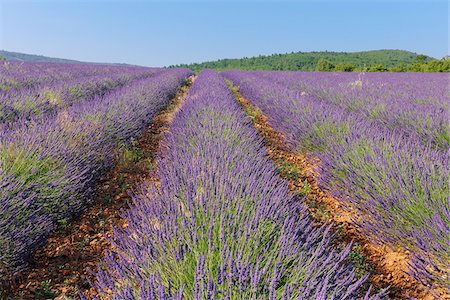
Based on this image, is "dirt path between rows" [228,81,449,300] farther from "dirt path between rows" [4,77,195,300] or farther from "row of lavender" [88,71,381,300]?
"dirt path between rows" [4,77,195,300]

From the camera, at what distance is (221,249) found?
4.70ft

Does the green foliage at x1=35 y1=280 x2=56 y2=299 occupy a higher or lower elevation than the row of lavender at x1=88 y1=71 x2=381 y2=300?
lower

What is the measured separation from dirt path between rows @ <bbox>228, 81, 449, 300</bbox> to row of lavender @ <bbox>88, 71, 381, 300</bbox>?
1.02ft

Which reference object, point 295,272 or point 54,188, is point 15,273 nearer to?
point 54,188

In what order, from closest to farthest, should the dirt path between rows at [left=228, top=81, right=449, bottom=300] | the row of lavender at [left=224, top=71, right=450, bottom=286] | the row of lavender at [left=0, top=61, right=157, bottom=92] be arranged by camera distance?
the row of lavender at [left=224, top=71, right=450, bottom=286] → the dirt path between rows at [left=228, top=81, right=449, bottom=300] → the row of lavender at [left=0, top=61, right=157, bottom=92]

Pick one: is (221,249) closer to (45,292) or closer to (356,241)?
(45,292)

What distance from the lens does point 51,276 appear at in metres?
2.31

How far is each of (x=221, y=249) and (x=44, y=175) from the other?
183 centimetres

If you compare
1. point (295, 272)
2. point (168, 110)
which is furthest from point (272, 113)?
point (295, 272)

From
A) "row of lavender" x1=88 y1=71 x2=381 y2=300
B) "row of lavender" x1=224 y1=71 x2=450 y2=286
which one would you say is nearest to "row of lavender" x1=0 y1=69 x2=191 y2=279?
"row of lavender" x1=88 y1=71 x2=381 y2=300

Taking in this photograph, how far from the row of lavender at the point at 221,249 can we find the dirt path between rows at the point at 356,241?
311mm

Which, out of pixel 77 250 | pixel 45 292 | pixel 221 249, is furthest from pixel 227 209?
pixel 77 250

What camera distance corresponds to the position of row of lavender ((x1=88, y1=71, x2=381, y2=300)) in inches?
47.9

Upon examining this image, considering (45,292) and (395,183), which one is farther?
(395,183)
